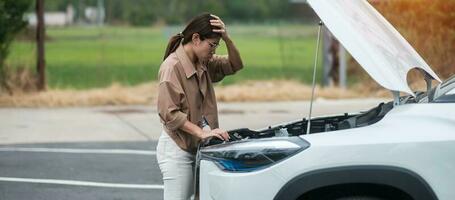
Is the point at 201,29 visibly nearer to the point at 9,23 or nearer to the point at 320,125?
the point at 320,125

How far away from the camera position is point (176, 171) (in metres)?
5.01

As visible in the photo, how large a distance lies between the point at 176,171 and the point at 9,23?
10.5 meters

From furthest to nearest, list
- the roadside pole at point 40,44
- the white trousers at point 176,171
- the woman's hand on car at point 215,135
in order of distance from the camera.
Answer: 1. the roadside pole at point 40,44
2. the white trousers at point 176,171
3. the woman's hand on car at point 215,135

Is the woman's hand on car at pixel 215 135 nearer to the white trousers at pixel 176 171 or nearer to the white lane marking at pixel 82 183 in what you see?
the white trousers at pixel 176 171

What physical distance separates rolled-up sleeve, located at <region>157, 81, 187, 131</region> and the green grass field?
35.4 feet

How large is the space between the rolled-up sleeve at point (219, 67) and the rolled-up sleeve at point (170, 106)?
0.55m

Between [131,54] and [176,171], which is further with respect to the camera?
[131,54]

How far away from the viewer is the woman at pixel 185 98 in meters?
4.88

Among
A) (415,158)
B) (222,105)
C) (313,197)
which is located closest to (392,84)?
(415,158)

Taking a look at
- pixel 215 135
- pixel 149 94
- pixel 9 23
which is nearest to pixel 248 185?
pixel 215 135

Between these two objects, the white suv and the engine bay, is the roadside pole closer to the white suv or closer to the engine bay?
the engine bay

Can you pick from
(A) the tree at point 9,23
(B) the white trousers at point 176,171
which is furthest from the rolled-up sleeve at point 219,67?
(A) the tree at point 9,23

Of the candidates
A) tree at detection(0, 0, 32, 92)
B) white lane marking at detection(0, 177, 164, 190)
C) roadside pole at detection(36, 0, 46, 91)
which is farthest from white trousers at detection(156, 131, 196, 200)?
roadside pole at detection(36, 0, 46, 91)

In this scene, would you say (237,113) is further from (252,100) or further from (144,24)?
(144,24)
